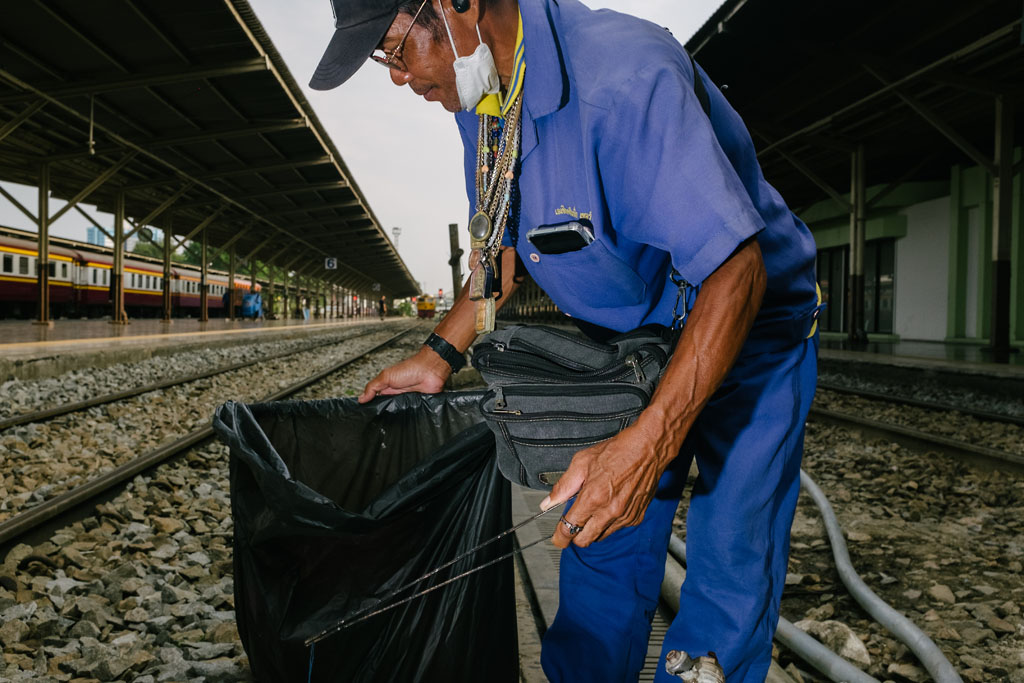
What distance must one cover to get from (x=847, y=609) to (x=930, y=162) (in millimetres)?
18615

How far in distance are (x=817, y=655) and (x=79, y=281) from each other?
30.8 m

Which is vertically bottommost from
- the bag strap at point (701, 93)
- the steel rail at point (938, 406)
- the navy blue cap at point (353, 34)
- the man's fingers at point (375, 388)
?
the steel rail at point (938, 406)

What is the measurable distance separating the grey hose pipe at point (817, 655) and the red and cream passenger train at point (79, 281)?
20.3 m

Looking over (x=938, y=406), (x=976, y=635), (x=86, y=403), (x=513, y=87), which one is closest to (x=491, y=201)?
(x=513, y=87)

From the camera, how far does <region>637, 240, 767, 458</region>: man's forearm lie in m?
0.93

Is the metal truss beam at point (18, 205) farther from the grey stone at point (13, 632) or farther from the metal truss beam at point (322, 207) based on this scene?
the grey stone at point (13, 632)

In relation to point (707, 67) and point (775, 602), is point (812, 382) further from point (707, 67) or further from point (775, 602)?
point (707, 67)

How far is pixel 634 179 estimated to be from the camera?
102 centimetres

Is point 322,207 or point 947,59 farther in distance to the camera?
point 322,207

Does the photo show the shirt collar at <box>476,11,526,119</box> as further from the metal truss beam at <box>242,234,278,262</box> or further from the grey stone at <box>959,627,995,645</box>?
the metal truss beam at <box>242,234,278,262</box>

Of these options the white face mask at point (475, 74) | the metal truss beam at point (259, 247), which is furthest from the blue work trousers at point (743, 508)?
the metal truss beam at point (259, 247)

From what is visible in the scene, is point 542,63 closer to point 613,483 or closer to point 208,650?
point 613,483

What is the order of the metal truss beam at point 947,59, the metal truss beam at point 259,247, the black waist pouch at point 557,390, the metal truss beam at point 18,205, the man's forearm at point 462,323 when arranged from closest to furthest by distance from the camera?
the black waist pouch at point 557,390 → the man's forearm at point 462,323 → the metal truss beam at point 947,59 → the metal truss beam at point 18,205 → the metal truss beam at point 259,247

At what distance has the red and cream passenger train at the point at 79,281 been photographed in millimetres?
21328
